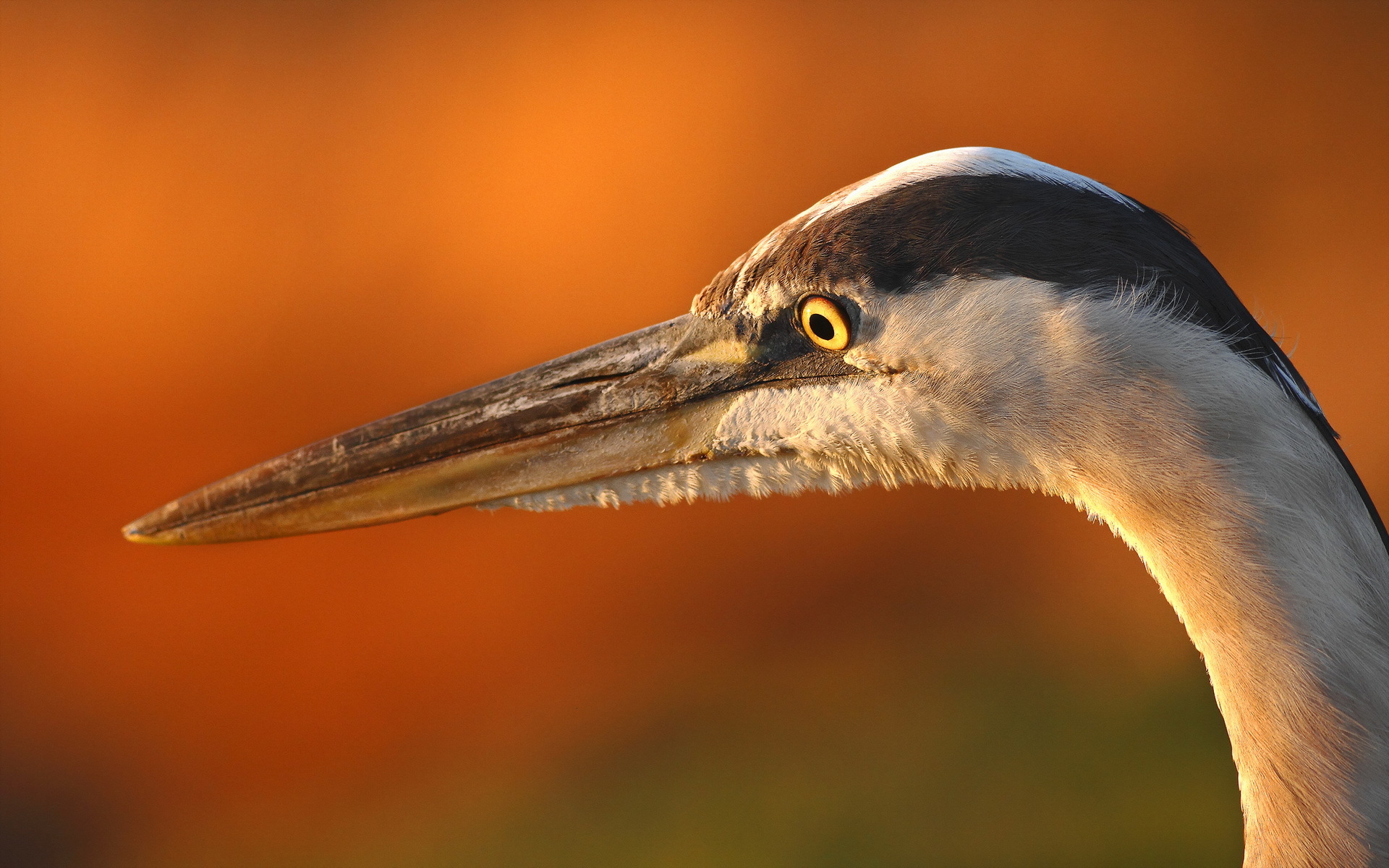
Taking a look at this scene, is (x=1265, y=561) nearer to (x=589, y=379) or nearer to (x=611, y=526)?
(x=589, y=379)

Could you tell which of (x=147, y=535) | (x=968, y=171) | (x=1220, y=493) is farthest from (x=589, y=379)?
(x=1220, y=493)

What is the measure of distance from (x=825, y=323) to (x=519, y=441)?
598mm

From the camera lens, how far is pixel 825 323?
160 cm

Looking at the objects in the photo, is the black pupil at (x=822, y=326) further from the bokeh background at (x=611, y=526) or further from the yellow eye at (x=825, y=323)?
the bokeh background at (x=611, y=526)

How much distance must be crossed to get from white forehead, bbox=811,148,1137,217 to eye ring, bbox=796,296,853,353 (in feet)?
0.51

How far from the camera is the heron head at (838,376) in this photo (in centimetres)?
141

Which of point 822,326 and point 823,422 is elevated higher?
point 822,326

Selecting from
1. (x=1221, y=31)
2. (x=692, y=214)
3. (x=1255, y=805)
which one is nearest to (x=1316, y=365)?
(x=1221, y=31)

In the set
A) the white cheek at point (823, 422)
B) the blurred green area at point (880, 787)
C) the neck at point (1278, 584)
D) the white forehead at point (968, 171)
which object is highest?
the white forehead at point (968, 171)

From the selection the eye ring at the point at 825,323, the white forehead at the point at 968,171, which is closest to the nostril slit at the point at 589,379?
the eye ring at the point at 825,323

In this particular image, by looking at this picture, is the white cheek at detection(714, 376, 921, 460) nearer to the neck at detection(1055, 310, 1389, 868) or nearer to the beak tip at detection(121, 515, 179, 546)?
A: the neck at detection(1055, 310, 1389, 868)

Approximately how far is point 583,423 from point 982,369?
709 mm

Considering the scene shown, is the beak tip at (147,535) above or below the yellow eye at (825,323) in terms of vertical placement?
below

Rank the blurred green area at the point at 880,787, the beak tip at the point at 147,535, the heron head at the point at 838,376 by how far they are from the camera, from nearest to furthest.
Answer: the heron head at the point at 838,376, the beak tip at the point at 147,535, the blurred green area at the point at 880,787
